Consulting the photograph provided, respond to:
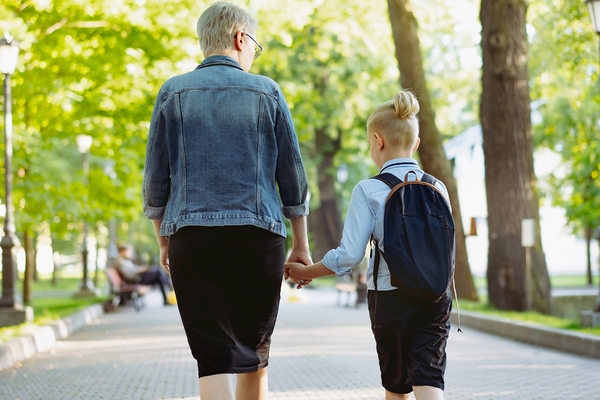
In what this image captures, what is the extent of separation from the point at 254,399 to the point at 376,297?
636mm

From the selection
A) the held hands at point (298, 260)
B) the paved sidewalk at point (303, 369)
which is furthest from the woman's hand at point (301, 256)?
the paved sidewalk at point (303, 369)

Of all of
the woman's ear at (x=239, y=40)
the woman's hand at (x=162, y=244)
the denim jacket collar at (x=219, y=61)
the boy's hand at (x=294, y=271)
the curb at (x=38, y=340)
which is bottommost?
the curb at (x=38, y=340)

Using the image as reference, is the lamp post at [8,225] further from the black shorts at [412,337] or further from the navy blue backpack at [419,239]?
the navy blue backpack at [419,239]

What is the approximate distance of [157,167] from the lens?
9.43 ft

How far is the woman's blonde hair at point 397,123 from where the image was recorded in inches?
126

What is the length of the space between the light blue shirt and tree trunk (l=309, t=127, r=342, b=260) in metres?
Result: 27.0

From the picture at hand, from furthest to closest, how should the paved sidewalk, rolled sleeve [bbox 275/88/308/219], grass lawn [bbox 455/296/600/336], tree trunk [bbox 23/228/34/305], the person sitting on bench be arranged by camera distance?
the person sitting on bench < tree trunk [bbox 23/228/34/305] < grass lawn [bbox 455/296/600/336] < the paved sidewalk < rolled sleeve [bbox 275/88/308/219]

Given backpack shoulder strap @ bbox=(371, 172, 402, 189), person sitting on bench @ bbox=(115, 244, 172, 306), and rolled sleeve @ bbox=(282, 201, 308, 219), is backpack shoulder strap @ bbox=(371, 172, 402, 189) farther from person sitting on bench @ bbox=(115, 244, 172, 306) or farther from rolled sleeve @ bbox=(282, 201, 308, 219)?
person sitting on bench @ bbox=(115, 244, 172, 306)

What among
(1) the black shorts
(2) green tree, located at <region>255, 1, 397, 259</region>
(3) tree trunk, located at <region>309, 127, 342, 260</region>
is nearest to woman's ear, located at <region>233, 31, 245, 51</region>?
(1) the black shorts

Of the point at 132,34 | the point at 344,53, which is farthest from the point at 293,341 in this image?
the point at 344,53

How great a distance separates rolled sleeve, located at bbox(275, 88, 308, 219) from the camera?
2865 mm

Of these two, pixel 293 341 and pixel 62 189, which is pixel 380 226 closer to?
pixel 293 341

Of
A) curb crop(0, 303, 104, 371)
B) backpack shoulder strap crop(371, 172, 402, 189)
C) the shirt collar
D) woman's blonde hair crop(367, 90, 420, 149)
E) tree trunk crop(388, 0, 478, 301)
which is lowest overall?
curb crop(0, 303, 104, 371)

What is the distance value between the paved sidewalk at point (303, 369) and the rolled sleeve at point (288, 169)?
9.73ft
